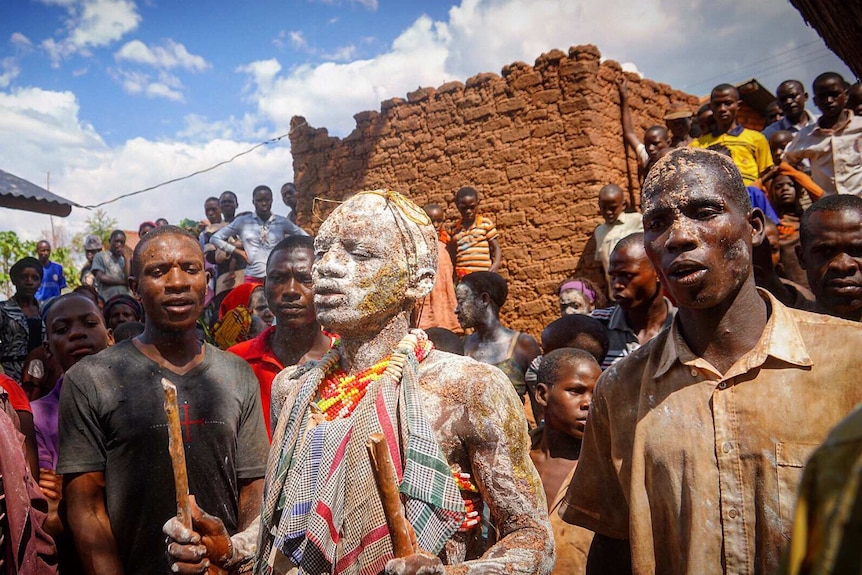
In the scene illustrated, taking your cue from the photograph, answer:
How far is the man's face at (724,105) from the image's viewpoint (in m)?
6.88

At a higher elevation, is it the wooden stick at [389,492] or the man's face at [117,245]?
the man's face at [117,245]

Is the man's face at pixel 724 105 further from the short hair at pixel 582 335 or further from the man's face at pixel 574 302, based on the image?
the short hair at pixel 582 335

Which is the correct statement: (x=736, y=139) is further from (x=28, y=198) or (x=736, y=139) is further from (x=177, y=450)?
(x=28, y=198)

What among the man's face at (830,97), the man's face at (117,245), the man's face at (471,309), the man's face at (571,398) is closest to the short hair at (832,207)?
the man's face at (571,398)

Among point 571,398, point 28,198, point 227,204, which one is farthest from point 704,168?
point 227,204

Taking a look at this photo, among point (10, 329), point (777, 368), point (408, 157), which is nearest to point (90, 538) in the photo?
point (777, 368)

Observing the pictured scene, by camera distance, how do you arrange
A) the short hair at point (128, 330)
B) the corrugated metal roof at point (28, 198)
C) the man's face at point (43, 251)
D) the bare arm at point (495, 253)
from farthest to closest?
the man's face at point (43, 251), the bare arm at point (495, 253), the corrugated metal roof at point (28, 198), the short hair at point (128, 330)

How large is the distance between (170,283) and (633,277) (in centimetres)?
273

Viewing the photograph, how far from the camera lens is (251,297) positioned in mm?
5977

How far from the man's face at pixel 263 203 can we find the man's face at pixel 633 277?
18.4 feet

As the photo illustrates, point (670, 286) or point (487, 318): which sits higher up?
point (670, 286)

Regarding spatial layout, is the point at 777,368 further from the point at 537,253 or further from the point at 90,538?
the point at 537,253

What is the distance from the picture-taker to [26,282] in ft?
23.7

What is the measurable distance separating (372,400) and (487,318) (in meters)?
4.00
